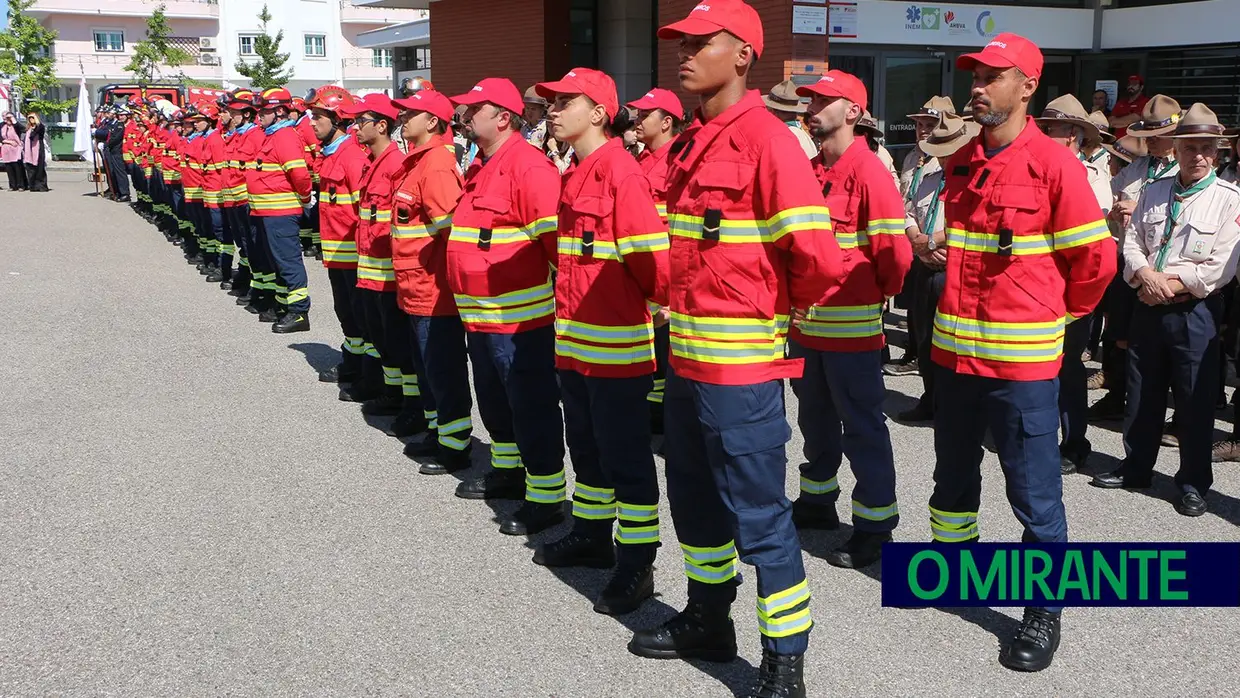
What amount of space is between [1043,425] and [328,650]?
113 inches

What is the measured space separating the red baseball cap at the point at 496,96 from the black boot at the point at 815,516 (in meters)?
2.47

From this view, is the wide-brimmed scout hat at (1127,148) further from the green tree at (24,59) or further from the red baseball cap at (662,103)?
the green tree at (24,59)

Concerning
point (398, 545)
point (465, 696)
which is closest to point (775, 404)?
point (465, 696)

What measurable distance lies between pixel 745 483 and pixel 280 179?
7827 mm

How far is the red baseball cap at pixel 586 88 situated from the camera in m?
4.81

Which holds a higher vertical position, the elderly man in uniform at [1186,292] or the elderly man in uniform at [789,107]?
the elderly man in uniform at [789,107]

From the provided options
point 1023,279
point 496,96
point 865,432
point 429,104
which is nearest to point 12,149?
point 429,104

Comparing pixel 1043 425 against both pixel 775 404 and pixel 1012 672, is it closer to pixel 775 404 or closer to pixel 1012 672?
pixel 1012 672

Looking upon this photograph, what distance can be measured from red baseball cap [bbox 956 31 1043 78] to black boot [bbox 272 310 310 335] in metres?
8.01

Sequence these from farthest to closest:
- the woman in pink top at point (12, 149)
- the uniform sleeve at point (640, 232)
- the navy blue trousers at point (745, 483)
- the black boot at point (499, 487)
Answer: the woman in pink top at point (12, 149)
the black boot at point (499, 487)
the uniform sleeve at point (640, 232)
the navy blue trousers at point (745, 483)

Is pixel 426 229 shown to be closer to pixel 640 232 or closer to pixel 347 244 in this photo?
pixel 347 244

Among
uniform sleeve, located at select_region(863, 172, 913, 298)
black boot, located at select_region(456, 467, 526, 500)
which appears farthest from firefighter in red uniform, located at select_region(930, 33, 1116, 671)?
black boot, located at select_region(456, 467, 526, 500)

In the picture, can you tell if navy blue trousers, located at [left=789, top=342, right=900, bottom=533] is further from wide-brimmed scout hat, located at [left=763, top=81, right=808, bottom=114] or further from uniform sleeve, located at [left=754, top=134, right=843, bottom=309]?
wide-brimmed scout hat, located at [left=763, top=81, right=808, bottom=114]

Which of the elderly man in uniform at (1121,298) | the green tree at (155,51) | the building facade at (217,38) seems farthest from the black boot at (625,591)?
the building facade at (217,38)
